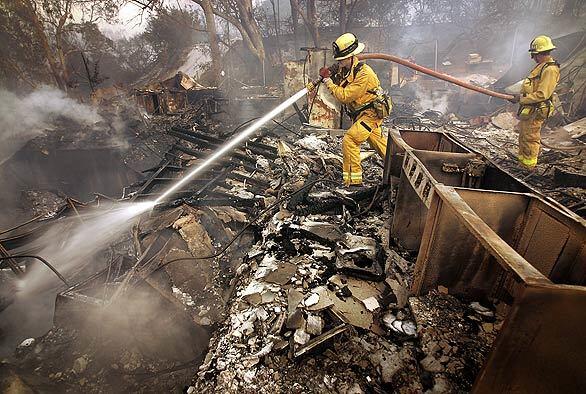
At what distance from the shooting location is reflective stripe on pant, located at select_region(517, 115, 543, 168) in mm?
4984

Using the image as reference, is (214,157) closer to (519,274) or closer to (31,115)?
(519,274)

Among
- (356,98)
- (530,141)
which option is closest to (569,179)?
(530,141)

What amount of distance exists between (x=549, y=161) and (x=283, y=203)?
20.2 feet

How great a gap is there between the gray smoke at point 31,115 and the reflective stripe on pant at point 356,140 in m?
8.51

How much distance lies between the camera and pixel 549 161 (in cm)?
616

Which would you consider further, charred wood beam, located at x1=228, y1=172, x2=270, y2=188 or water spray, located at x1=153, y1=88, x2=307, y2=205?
charred wood beam, located at x1=228, y1=172, x2=270, y2=188

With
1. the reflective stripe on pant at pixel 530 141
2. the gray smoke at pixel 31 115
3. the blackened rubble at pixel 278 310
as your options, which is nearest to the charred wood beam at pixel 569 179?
the reflective stripe on pant at pixel 530 141

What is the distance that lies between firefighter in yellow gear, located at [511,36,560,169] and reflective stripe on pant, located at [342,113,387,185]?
2846 millimetres

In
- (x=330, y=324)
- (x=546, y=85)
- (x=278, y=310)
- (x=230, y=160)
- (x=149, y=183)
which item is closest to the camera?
(x=330, y=324)

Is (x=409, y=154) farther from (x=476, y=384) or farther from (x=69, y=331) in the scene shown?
(x=69, y=331)

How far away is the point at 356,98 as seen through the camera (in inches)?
165

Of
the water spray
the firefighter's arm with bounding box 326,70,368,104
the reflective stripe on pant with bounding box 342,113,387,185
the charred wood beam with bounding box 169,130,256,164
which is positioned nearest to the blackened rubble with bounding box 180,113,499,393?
the reflective stripe on pant with bounding box 342,113,387,185

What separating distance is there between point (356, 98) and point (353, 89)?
0.15 meters

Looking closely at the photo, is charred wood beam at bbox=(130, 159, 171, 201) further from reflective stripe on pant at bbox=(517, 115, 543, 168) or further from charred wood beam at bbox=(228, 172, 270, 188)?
reflective stripe on pant at bbox=(517, 115, 543, 168)
